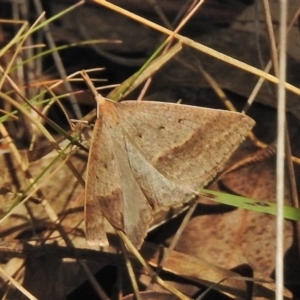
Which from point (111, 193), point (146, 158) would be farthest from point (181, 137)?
point (111, 193)

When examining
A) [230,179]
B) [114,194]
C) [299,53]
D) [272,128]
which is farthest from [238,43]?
[114,194]

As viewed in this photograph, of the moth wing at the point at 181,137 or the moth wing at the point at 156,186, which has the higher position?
the moth wing at the point at 181,137

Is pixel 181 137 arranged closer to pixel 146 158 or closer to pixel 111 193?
pixel 146 158

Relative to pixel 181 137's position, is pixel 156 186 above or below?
below

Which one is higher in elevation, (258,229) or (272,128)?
(272,128)

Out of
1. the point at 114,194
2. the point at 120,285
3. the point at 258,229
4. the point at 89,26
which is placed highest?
the point at 89,26

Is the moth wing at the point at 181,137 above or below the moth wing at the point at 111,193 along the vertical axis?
above

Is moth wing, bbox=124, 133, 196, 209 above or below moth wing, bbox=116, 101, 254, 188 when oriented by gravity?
below

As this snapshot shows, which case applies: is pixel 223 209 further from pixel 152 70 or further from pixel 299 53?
pixel 299 53
